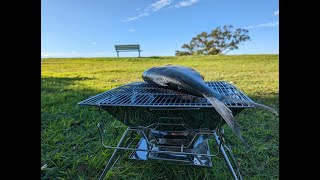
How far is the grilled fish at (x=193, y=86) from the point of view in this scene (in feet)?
2.60

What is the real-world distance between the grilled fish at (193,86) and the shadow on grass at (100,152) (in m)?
0.62

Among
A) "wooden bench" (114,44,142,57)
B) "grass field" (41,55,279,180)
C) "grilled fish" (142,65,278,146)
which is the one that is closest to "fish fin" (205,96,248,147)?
"grilled fish" (142,65,278,146)

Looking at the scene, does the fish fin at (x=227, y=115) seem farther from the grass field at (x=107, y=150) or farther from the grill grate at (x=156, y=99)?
the grass field at (x=107, y=150)

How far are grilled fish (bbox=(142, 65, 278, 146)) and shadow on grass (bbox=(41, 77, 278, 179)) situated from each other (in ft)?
2.04

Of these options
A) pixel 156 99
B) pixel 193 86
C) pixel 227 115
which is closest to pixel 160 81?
pixel 156 99
